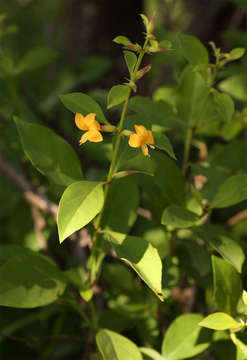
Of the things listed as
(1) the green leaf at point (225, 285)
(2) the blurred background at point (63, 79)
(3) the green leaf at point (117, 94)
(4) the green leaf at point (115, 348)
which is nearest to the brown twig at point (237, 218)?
(2) the blurred background at point (63, 79)

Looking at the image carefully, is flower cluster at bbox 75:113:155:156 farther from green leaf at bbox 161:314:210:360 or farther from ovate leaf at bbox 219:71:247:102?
ovate leaf at bbox 219:71:247:102

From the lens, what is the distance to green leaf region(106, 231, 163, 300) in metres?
0.63

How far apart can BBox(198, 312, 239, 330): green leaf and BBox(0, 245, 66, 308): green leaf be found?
0.26 meters

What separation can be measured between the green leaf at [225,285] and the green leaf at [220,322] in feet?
0.12

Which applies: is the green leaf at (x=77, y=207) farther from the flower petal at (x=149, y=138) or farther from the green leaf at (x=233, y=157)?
the green leaf at (x=233, y=157)

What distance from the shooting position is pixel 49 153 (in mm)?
771

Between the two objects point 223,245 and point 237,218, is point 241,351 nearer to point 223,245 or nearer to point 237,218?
point 223,245

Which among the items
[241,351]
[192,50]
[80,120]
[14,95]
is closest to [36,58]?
[14,95]

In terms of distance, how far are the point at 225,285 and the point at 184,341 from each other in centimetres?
13

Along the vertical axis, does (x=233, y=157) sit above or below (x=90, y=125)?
below

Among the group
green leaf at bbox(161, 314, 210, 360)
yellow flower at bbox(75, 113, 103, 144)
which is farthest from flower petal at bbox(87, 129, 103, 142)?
green leaf at bbox(161, 314, 210, 360)

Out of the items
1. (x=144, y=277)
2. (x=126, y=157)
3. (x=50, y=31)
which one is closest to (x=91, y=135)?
(x=126, y=157)

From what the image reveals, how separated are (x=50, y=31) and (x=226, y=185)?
221 centimetres

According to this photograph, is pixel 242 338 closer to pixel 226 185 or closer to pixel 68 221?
pixel 226 185
